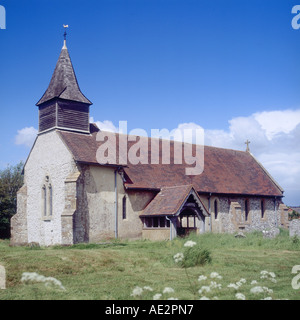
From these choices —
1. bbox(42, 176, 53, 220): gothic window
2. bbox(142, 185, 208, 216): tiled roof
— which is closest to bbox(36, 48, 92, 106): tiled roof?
bbox(42, 176, 53, 220): gothic window

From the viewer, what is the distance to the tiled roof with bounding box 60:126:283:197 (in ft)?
93.1

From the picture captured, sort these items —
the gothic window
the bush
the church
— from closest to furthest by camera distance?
the bush
the church
the gothic window

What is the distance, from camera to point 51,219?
91.2ft

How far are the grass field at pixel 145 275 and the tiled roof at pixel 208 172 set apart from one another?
9.45 metres

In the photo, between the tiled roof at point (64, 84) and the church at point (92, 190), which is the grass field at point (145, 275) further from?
the tiled roof at point (64, 84)

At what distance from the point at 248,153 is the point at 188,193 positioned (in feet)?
61.5

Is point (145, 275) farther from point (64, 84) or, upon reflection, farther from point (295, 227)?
point (64, 84)

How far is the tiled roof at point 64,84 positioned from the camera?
96.0 feet

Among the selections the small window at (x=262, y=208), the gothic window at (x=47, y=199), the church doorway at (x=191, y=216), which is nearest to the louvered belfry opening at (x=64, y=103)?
the gothic window at (x=47, y=199)

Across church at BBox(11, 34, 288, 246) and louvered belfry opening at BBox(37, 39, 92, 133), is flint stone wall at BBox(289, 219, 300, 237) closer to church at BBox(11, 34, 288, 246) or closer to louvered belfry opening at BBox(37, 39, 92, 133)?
church at BBox(11, 34, 288, 246)

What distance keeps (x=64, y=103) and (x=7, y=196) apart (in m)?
13.6

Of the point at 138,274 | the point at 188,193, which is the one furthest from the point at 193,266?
the point at 188,193

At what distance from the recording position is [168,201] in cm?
2772

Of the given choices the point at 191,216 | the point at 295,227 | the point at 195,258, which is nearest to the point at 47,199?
the point at 191,216
